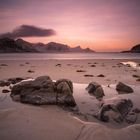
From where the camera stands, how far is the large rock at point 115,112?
4586mm

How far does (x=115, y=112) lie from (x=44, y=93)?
1976 millimetres

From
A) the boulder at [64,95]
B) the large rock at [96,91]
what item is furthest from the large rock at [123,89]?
the boulder at [64,95]

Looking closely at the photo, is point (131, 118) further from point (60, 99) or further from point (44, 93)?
point (44, 93)

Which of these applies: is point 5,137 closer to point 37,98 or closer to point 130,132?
point 37,98

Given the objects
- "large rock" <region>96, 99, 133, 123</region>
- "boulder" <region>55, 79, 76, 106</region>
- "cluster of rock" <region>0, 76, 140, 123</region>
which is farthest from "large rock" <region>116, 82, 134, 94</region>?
"boulder" <region>55, 79, 76, 106</region>

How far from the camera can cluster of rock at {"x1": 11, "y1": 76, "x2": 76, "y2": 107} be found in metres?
5.26

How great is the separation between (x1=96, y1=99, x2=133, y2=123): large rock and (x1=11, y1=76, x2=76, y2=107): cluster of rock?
3.26 ft

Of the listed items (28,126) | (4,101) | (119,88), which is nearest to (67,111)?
(28,126)

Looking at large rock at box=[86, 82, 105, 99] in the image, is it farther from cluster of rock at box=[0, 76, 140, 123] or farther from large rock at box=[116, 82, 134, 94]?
large rock at box=[116, 82, 134, 94]

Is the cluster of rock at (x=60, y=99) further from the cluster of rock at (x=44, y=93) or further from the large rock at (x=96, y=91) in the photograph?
the large rock at (x=96, y=91)

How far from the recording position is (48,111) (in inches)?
185

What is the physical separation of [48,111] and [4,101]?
175 centimetres

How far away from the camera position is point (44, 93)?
17.9ft

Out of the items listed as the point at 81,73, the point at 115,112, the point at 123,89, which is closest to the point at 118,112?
the point at 115,112
